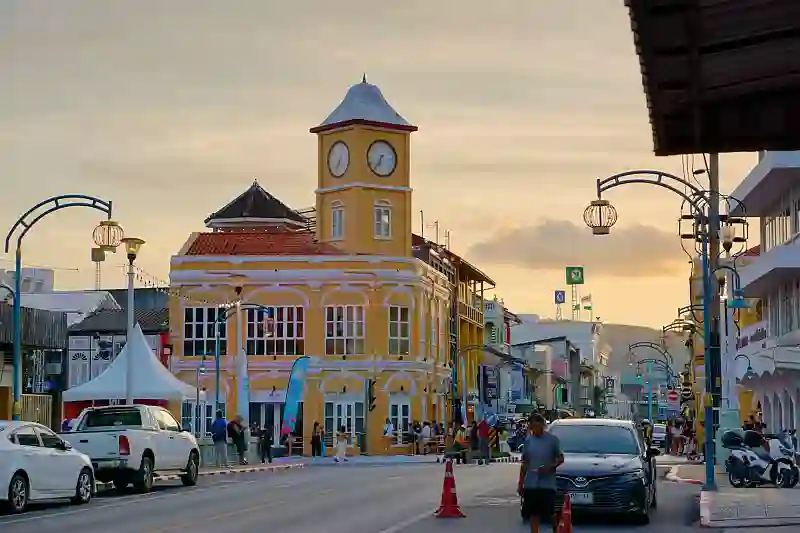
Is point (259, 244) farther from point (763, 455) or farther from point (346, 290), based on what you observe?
point (763, 455)

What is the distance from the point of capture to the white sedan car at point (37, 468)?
2533cm

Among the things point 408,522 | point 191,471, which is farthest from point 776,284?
point 408,522

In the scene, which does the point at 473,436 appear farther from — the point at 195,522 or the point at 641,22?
the point at 641,22

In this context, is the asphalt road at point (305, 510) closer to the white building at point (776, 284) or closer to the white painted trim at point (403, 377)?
the white building at point (776, 284)

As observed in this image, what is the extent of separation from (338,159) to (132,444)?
45.3 meters

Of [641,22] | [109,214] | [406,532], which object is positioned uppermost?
[109,214]

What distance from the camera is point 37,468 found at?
2627cm

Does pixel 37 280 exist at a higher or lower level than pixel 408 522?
higher

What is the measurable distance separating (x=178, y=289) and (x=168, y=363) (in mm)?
3814

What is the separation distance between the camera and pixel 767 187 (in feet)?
156

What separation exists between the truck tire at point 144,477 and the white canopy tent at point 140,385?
15.3 m

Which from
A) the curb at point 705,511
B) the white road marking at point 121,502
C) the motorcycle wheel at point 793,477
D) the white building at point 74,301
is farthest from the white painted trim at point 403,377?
the curb at point 705,511

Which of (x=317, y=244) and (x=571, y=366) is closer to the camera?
(x=317, y=244)

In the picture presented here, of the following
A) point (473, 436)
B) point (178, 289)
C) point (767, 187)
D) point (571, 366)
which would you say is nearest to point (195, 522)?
point (767, 187)
